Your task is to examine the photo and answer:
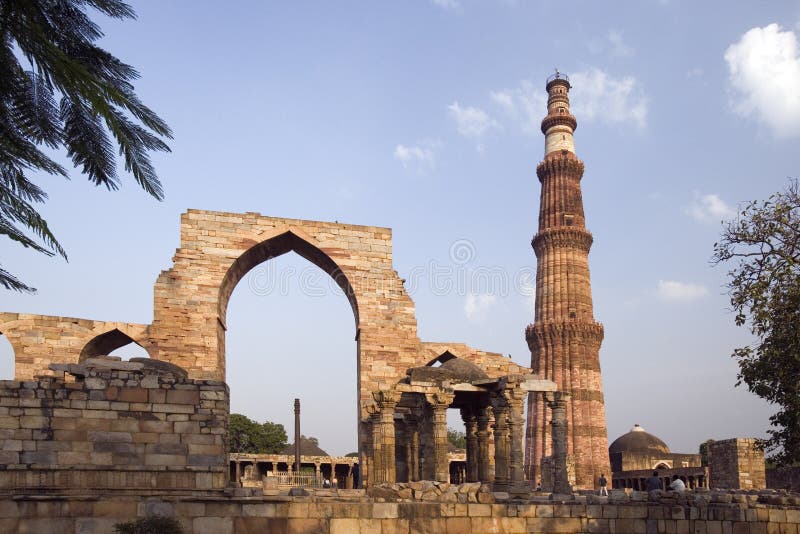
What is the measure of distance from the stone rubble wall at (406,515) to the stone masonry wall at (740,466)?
742cm

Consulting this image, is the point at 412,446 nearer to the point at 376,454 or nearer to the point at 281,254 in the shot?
the point at 376,454

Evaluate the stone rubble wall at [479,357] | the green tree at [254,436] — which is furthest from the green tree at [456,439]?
the stone rubble wall at [479,357]

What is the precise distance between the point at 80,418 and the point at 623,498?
7.75m

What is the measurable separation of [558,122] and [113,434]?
3241cm

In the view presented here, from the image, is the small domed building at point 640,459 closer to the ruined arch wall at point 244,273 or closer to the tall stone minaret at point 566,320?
the tall stone minaret at point 566,320

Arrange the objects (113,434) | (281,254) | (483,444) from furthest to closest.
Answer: (281,254), (483,444), (113,434)

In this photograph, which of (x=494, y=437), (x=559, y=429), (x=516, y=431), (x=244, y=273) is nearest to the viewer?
(x=516, y=431)


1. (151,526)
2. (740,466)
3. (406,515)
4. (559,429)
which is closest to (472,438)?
(559,429)

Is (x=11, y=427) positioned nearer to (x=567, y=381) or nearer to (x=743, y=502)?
(x=743, y=502)

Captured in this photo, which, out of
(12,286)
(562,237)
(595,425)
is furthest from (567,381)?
(12,286)

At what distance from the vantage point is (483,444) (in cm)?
2108

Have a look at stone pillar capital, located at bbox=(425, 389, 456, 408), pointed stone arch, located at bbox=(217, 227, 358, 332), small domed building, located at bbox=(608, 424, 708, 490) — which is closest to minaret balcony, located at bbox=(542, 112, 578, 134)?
small domed building, located at bbox=(608, 424, 708, 490)

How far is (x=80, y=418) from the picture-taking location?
10.1 meters

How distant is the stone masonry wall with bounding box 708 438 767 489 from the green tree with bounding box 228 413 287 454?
3574 centimetres
